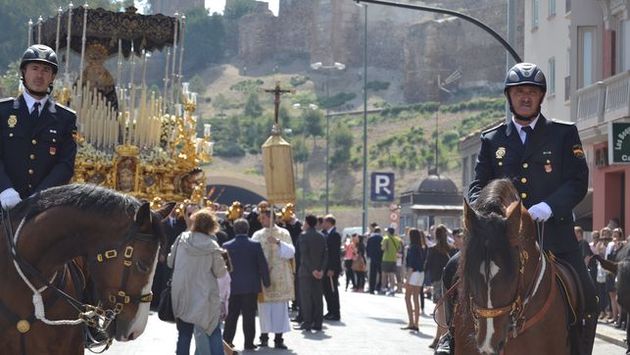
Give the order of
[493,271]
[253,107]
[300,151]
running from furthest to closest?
[253,107]
[300,151]
[493,271]

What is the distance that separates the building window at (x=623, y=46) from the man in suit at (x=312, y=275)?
13772 millimetres

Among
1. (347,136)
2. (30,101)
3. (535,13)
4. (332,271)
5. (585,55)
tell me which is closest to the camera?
(30,101)

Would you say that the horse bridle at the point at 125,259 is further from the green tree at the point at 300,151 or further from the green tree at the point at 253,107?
the green tree at the point at 253,107

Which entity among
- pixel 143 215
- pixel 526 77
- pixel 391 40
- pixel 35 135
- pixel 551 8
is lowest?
pixel 143 215

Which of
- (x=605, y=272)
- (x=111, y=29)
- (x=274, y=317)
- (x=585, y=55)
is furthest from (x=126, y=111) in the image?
(x=585, y=55)

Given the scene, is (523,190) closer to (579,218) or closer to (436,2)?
(579,218)

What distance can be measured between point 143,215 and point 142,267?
304 millimetres

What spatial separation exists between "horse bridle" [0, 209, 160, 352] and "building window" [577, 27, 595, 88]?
1244 inches

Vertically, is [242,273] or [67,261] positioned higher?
[67,261]

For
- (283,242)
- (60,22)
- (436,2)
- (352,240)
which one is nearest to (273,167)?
(283,242)

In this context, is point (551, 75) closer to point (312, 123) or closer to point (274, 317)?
point (274, 317)

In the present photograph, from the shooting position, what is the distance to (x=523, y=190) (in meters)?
9.71

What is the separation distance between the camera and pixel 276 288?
22.4m

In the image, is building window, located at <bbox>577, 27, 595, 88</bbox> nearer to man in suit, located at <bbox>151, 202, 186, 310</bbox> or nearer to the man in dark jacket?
the man in dark jacket
